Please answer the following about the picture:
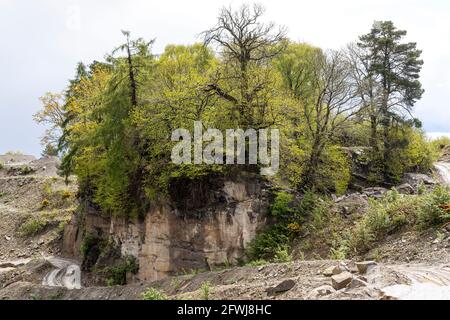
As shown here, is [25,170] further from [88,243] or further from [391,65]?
[391,65]

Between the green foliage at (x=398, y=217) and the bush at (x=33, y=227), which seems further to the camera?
the bush at (x=33, y=227)

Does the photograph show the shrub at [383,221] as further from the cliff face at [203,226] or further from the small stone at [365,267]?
the cliff face at [203,226]

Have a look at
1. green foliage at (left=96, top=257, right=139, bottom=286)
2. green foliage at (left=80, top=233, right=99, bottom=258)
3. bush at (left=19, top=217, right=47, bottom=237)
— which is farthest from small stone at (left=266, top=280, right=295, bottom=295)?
bush at (left=19, top=217, right=47, bottom=237)

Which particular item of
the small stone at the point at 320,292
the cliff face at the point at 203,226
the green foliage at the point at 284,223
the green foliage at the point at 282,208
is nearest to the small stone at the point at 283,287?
the small stone at the point at 320,292

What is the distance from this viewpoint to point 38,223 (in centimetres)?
3753

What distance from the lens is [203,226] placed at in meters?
21.0

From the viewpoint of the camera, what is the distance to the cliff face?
67.6ft

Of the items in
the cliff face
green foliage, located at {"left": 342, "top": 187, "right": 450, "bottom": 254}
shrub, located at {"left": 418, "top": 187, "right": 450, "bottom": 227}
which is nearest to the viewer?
shrub, located at {"left": 418, "top": 187, "right": 450, "bottom": 227}

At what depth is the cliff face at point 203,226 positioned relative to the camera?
2059 cm

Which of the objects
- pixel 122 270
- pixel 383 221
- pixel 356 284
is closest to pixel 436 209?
pixel 383 221

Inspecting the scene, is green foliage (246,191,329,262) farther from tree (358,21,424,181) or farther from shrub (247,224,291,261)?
tree (358,21,424,181)

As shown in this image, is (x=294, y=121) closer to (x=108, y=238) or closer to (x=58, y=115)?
(x=108, y=238)

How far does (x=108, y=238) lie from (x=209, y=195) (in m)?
9.52
